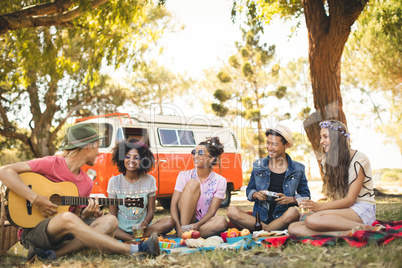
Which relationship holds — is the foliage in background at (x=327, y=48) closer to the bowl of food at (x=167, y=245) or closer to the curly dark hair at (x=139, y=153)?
the curly dark hair at (x=139, y=153)

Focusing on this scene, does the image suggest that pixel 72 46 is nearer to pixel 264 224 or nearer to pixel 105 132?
pixel 105 132

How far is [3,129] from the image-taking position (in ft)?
47.9

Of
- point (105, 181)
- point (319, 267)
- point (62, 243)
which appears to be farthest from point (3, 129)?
point (319, 267)

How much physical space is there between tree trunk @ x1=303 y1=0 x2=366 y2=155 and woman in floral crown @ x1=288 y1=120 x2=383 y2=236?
365cm

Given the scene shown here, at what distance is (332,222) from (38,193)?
290cm

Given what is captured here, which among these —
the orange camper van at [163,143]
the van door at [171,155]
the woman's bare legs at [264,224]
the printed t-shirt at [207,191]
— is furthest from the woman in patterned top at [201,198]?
the van door at [171,155]

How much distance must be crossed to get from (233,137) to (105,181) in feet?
13.5

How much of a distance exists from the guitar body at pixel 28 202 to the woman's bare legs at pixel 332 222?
2498 millimetres

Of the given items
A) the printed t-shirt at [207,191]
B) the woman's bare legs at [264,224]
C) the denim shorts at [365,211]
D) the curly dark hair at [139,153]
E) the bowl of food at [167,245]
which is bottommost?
the bowl of food at [167,245]

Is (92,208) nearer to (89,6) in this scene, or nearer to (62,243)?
(62,243)

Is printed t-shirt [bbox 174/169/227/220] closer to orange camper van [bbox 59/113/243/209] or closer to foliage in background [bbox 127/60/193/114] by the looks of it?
orange camper van [bbox 59/113/243/209]

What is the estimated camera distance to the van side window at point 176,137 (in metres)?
8.72

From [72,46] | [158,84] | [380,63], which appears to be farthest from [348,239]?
[158,84]

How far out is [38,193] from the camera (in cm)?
359
